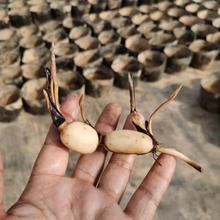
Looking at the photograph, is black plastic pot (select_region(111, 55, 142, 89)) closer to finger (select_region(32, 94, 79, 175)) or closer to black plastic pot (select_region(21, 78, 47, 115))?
black plastic pot (select_region(21, 78, 47, 115))

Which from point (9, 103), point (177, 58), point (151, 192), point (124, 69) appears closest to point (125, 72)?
point (124, 69)

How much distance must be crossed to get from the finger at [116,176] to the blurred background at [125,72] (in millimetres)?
380

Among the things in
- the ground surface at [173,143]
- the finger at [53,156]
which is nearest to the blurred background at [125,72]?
the ground surface at [173,143]

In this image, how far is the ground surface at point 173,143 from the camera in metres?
1.59

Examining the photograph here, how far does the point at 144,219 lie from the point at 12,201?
73 centimetres

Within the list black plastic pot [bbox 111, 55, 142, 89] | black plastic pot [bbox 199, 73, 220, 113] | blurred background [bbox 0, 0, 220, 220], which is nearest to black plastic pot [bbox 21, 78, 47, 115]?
blurred background [bbox 0, 0, 220, 220]

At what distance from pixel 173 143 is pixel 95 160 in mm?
667

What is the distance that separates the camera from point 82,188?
45.5 inches

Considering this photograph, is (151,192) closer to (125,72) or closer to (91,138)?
(91,138)

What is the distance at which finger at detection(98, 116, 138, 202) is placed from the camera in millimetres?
1214

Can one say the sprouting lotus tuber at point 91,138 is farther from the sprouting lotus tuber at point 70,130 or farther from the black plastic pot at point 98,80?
the black plastic pot at point 98,80

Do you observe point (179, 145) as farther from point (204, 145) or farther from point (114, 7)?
point (114, 7)

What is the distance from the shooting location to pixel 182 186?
1645mm

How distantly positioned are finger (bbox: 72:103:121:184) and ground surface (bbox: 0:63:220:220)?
0.39 m
